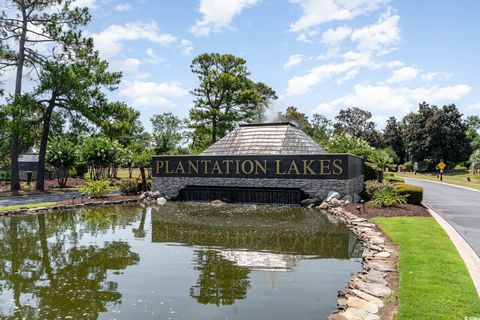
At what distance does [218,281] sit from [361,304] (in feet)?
9.40

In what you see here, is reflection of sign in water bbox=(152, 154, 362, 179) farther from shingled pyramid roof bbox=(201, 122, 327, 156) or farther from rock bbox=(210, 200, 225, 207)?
shingled pyramid roof bbox=(201, 122, 327, 156)

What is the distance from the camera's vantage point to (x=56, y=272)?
833 cm

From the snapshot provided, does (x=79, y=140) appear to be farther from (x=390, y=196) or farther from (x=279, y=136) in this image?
(x=390, y=196)

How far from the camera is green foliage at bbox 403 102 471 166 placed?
2239 inches

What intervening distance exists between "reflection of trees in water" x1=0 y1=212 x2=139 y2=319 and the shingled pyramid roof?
1243 centimetres

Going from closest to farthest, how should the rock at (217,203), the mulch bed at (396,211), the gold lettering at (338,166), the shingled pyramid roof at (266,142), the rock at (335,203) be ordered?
1. the mulch bed at (396,211)
2. the rock at (335,203)
3. the gold lettering at (338,166)
4. the rock at (217,203)
5. the shingled pyramid roof at (266,142)

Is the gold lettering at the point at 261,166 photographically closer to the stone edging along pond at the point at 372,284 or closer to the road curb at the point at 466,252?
the stone edging along pond at the point at 372,284

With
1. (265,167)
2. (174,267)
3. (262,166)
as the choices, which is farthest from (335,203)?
(174,267)

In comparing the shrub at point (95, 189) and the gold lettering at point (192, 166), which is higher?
the gold lettering at point (192, 166)

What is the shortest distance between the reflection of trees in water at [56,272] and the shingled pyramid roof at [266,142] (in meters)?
12.4

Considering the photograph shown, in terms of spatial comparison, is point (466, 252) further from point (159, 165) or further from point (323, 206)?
point (159, 165)

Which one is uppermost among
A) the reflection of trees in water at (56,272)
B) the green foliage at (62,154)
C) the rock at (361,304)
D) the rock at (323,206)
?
the green foliage at (62,154)

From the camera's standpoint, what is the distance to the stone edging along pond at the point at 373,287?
573cm

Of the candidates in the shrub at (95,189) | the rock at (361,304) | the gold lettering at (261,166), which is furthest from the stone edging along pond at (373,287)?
the shrub at (95,189)
